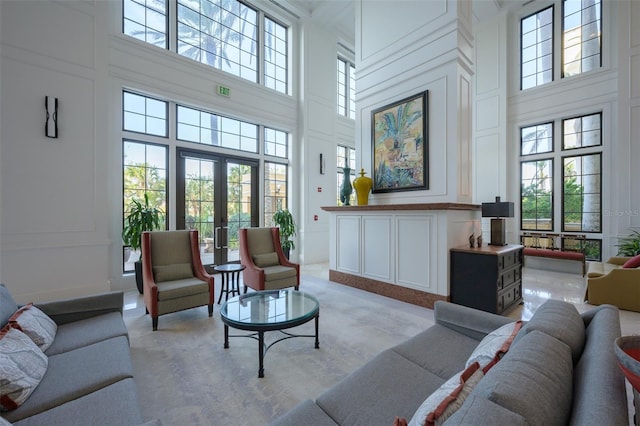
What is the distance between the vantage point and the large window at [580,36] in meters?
5.85

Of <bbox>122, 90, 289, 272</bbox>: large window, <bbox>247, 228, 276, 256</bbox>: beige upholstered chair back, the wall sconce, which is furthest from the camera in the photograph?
<bbox>122, 90, 289, 272</bbox>: large window

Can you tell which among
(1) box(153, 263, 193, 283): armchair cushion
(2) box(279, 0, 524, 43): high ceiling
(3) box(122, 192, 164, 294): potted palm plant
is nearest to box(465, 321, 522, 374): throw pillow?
(1) box(153, 263, 193, 283): armchair cushion

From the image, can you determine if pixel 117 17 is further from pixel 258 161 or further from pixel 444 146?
pixel 444 146

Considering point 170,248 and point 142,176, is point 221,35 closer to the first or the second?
point 142,176

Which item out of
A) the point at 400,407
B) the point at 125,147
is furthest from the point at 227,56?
the point at 400,407

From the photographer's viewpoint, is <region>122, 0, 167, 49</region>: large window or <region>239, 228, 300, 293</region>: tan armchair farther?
<region>122, 0, 167, 49</region>: large window

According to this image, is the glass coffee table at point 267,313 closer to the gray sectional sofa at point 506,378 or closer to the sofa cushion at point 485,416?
the gray sectional sofa at point 506,378

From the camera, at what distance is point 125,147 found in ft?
15.3

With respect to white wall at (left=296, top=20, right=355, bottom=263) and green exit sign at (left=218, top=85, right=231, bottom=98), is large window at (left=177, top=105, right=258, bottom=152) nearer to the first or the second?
green exit sign at (left=218, top=85, right=231, bottom=98)

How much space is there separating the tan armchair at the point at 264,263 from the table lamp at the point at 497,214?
111 inches

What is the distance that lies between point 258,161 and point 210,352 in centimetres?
454

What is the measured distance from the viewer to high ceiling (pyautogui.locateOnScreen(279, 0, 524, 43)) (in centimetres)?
636

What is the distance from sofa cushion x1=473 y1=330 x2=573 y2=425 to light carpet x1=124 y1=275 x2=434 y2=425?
57.7 inches

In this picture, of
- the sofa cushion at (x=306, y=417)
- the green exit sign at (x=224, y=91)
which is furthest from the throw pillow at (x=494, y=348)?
the green exit sign at (x=224, y=91)
